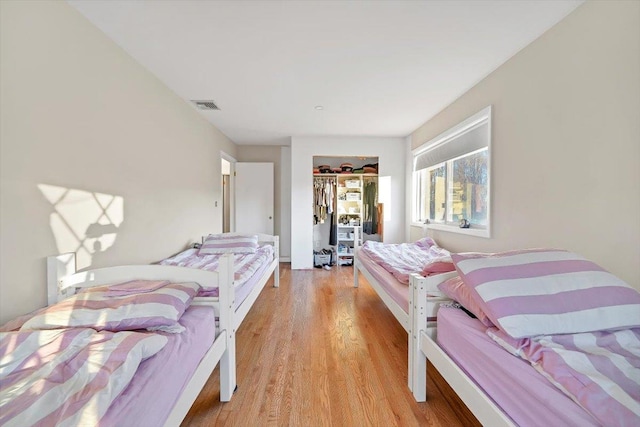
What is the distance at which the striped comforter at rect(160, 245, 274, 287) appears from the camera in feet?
7.16

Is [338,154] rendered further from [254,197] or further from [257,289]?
[257,289]

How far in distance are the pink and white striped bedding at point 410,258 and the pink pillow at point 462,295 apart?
238 mm

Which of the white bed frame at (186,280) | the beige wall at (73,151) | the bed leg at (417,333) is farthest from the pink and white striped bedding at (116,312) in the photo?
the bed leg at (417,333)

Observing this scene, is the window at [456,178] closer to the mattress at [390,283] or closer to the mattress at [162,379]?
the mattress at [390,283]

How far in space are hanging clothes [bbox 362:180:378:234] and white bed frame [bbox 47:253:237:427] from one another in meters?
3.87

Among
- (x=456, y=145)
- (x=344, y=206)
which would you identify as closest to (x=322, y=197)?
(x=344, y=206)

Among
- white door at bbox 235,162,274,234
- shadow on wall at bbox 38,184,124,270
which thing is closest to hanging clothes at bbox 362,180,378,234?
white door at bbox 235,162,274,234

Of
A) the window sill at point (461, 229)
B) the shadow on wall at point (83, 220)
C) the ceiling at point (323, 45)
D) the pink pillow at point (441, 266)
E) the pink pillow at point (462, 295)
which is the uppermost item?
the ceiling at point (323, 45)

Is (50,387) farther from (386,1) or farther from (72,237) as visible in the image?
(386,1)

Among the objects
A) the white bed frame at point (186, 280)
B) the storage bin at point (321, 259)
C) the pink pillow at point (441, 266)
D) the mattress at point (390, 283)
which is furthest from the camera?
the storage bin at point (321, 259)

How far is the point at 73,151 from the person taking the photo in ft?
5.24

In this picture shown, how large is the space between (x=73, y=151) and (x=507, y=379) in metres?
2.44

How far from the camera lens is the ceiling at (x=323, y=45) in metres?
1.62

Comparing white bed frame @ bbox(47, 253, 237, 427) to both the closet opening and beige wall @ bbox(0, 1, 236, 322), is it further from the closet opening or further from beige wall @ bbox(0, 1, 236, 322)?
the closet opening
